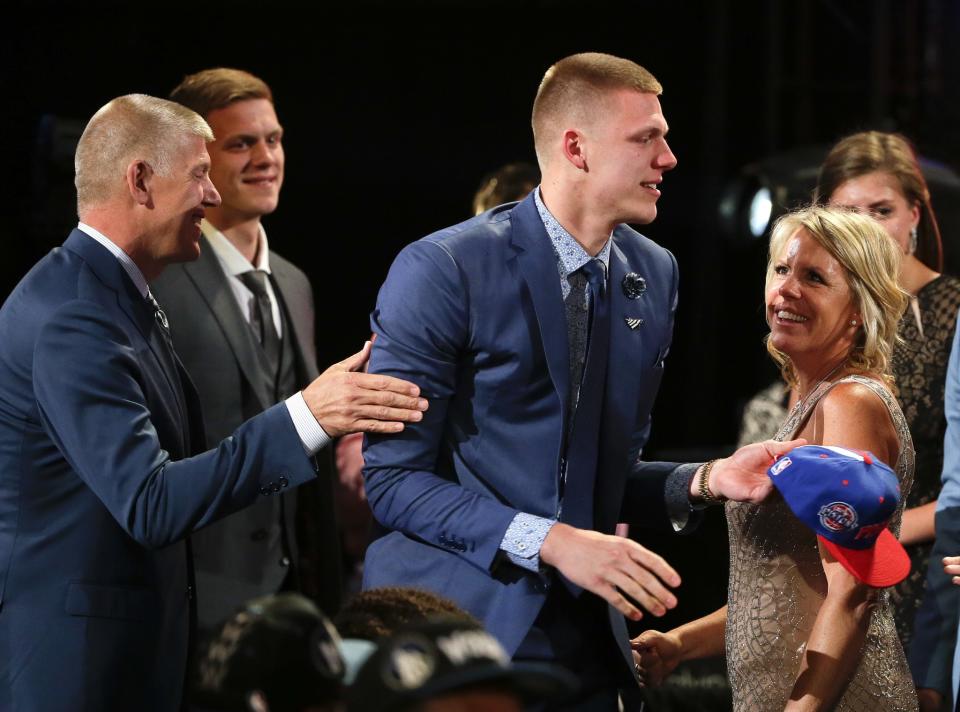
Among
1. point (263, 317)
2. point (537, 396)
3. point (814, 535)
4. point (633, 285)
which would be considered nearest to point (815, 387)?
A: point (814, 535)

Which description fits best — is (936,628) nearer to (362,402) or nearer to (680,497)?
(680,497)

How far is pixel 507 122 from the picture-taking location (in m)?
6.73

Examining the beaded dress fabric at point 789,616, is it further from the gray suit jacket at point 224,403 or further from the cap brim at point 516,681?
the gray suit jacket at point 224,403

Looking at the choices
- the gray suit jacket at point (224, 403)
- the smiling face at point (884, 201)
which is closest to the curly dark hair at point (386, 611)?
the gray suit jacket at point (224, 403)

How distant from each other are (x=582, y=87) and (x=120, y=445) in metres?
1.12

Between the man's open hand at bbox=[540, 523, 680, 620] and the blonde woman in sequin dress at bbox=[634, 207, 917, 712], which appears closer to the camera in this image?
the man's open hand at bbox=[540, 523, 680, 620]

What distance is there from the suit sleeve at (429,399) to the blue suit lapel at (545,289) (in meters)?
0.13

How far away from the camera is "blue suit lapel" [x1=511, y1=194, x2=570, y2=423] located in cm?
255

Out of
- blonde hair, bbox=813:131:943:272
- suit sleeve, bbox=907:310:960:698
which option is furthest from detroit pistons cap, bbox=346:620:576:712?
blonde hair, bbox=813:131:943:272

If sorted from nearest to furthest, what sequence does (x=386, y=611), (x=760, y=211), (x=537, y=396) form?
(x=386, y=611) → (x=537, y=396) → (x=760, y=211)

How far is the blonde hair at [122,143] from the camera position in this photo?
9.20 feet

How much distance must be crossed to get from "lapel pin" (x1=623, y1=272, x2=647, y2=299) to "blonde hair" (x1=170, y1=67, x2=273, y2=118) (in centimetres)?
176

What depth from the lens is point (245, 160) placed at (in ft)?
13.1

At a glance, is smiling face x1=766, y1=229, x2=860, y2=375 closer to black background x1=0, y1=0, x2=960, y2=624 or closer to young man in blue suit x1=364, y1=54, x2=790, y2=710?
young man in blue suit x1=364, y1=54, x2=790, y2=710
